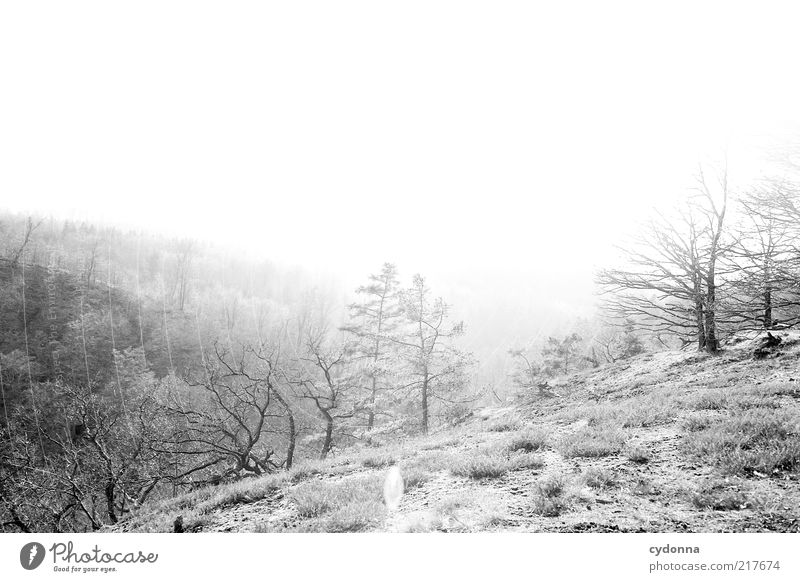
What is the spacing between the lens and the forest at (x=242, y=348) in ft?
41.2

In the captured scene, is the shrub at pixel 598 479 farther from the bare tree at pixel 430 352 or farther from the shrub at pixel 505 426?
the bare tree at pixel 430 352

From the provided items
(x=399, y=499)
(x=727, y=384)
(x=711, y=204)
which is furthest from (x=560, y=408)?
(x=711, y=204)

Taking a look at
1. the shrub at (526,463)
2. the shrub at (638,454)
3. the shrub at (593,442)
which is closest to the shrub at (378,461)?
the shrub at (526,463)

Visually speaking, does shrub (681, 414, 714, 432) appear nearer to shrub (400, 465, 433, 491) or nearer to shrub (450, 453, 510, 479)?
shrub (450, 453, 510, 479)

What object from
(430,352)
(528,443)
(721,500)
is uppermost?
(430,352)

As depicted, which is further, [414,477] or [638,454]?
[414,477]

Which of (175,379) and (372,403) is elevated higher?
(372,403)

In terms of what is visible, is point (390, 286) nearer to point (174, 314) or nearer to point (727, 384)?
point (727, 384)

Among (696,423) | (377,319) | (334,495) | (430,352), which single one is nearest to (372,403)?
(430,352)

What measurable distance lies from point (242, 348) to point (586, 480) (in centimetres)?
2078
